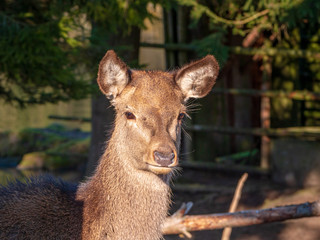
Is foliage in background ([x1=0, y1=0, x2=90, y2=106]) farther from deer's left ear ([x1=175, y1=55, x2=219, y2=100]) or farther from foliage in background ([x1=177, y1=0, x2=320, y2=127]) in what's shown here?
deer's left ear ([x1=175, y1=55, x2=219, y2=100])

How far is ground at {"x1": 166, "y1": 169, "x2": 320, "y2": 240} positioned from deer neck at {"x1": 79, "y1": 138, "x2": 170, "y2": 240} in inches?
160

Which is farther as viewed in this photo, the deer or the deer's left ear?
the deer's left ear

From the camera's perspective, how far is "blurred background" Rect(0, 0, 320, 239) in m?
8.44

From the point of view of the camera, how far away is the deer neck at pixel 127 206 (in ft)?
14.9

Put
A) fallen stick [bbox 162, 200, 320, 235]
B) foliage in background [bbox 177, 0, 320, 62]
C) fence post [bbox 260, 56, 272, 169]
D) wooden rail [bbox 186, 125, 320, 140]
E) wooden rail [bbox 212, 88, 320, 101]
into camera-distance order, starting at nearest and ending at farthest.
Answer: fallen stick [bbox 162, 200, 320, 235] < foliage in background [bbox 177, 0, 320, 62] < wooden rail [bbox 186, 125, 320, 140] < wooden rail [bbox 212, 88, 320, 101] < fence post [bbox 260, 56, 272, 169]

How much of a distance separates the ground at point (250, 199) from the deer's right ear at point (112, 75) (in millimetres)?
4387

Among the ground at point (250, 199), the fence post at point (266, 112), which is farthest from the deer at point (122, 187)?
the fence post at point (266, 112)

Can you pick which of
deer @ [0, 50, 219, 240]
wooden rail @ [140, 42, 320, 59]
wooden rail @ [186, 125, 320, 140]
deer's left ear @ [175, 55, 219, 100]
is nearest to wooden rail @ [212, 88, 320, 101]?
wooden rail @ [186, 125, 320, 140]

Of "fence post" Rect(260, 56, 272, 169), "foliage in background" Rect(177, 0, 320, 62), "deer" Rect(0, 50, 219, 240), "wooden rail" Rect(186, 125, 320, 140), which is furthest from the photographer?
"fence post" Rect(260, 56, 272, 169)

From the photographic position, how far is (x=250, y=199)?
10.3 m

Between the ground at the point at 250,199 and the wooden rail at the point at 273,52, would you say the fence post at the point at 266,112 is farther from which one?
the ground at the point at 250,199

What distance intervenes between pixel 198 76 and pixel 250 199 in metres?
5.97

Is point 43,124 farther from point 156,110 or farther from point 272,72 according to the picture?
point 156,110

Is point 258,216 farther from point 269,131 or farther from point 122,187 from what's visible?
point 269,131
